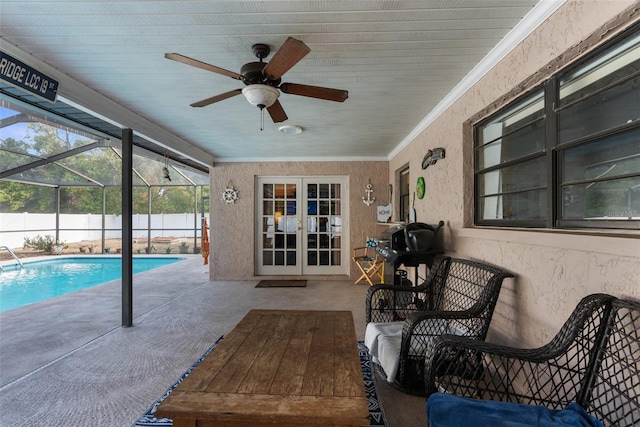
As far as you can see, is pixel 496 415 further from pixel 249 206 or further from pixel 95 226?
pixel 95 226

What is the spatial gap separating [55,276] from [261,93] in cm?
800

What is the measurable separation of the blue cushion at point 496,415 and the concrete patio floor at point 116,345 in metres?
0.80

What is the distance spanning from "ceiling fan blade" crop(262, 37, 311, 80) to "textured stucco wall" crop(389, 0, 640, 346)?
1444mm

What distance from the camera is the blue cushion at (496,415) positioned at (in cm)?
112

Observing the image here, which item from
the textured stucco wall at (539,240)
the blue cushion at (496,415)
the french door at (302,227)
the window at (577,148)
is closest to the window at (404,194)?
the french door at (302,227)

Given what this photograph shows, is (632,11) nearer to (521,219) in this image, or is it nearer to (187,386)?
(521,219)

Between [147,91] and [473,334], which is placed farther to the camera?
[147,91]

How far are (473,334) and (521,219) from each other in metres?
0.91

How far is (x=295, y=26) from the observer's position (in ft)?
6.28

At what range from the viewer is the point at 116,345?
9.66 ft

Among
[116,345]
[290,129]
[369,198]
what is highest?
[290,129]

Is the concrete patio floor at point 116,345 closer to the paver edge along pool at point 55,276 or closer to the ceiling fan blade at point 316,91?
the paver edge along pool at point 55,276

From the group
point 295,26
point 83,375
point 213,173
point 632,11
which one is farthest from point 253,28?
point 213,173

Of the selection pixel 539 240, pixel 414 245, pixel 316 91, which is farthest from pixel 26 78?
pixel 539 240
